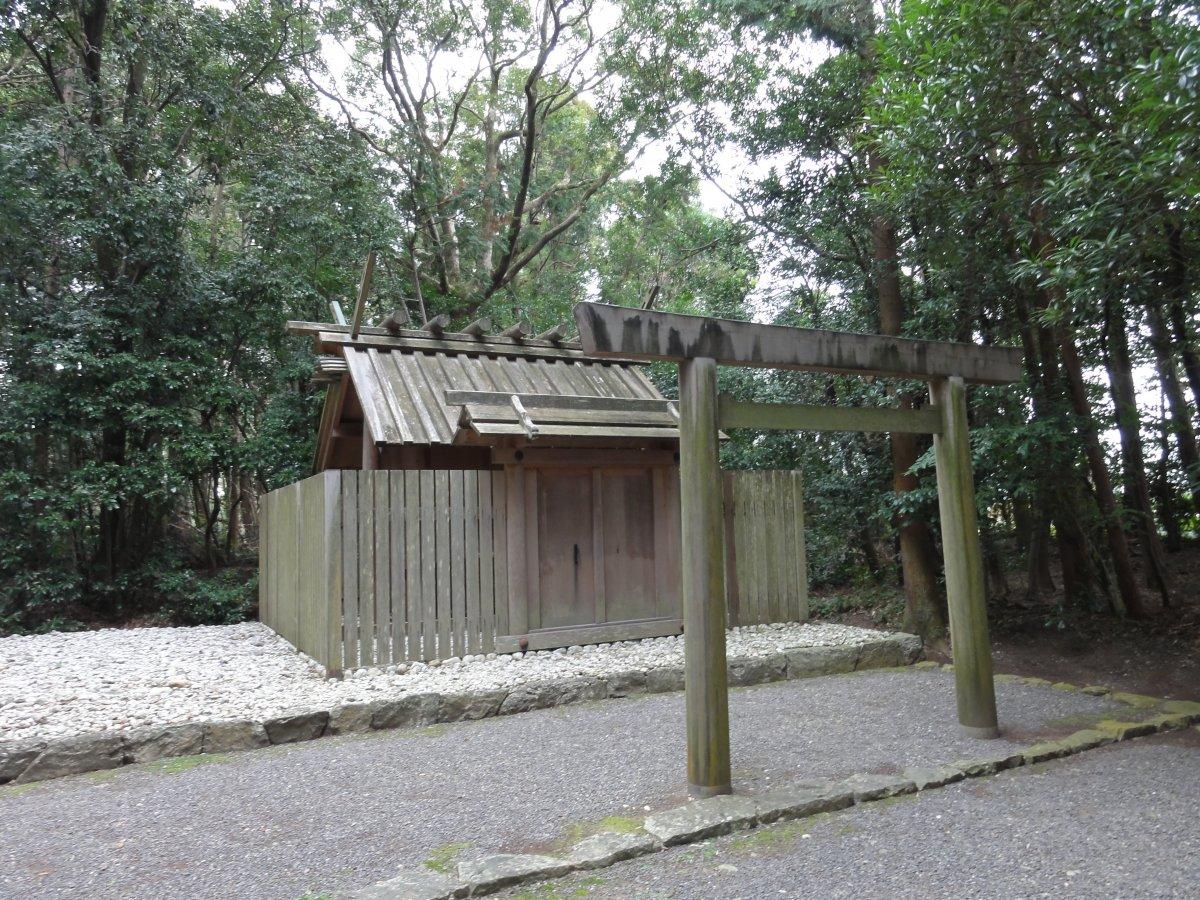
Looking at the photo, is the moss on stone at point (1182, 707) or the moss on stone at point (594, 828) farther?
the moss on stone at point (1182, 707)

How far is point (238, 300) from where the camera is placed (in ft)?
41.6

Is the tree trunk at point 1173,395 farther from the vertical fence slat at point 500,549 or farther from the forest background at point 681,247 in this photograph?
the vertical fence slat at point 500,549

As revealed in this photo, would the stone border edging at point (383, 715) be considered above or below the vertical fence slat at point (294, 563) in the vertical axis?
below

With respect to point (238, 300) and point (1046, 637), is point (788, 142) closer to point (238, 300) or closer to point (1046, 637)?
point (1046, 637)

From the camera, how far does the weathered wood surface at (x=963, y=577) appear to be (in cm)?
481

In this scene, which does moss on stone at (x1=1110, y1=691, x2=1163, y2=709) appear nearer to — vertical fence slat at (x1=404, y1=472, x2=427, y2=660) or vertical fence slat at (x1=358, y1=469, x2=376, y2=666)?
vertical fence slat at (x1=404, y1=472, x2=427, y2=660)

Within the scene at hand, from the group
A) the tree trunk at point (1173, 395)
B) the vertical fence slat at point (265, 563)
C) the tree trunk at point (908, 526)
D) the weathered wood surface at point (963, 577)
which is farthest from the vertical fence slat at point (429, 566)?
the tree trunk at point (1173, 395)

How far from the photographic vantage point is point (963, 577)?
4848mm

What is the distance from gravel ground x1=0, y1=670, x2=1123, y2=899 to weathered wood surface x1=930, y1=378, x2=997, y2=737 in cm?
23

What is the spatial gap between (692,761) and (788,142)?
799cm

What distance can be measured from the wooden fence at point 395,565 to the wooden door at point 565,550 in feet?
1.46

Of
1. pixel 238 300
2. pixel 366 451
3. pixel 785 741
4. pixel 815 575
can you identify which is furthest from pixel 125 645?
pixel 815 575

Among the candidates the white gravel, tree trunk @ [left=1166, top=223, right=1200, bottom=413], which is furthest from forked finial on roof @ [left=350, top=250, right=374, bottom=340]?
tree trunk @ [left=1166, top=223, right=1200, bottom=413]

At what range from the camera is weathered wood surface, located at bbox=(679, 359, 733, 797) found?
3.88 m
